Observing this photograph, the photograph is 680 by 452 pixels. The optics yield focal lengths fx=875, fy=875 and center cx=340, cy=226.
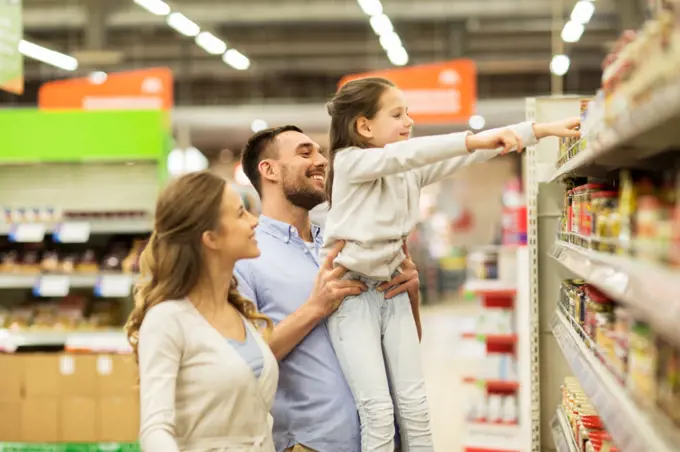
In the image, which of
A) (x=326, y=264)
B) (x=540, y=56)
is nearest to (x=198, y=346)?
(x=326, y=264)

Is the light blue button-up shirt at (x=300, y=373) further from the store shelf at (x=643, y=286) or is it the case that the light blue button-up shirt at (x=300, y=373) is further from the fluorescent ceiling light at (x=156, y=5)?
the fluorescent ceiling light at (x=156, y=5)

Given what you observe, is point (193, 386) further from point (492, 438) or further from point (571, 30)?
point (571, 30)

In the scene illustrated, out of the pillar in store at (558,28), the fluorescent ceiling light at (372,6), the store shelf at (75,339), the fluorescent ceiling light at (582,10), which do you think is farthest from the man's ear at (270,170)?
the fluorescent ceiling light at (582,10)

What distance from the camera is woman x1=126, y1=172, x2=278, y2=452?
1.98m

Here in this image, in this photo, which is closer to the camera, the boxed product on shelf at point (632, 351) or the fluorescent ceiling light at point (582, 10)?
the boxed product on shelf at point (632, 351)

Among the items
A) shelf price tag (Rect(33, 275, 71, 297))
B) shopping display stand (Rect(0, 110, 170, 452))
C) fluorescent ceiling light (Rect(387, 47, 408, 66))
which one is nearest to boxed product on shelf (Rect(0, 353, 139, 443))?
shopping display stand (Rect(0, 110, 170, 452))

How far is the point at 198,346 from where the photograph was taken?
80.7 inches

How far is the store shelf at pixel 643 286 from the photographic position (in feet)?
3.93

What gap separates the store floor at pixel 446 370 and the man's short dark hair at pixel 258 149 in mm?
3866

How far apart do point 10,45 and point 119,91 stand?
5.72 m

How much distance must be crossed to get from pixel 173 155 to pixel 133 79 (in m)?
3.52

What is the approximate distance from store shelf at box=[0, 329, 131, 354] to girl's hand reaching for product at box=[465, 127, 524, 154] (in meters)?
3.65

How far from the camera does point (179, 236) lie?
2.14 metres

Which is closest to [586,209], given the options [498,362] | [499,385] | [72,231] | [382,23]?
[72,231]
